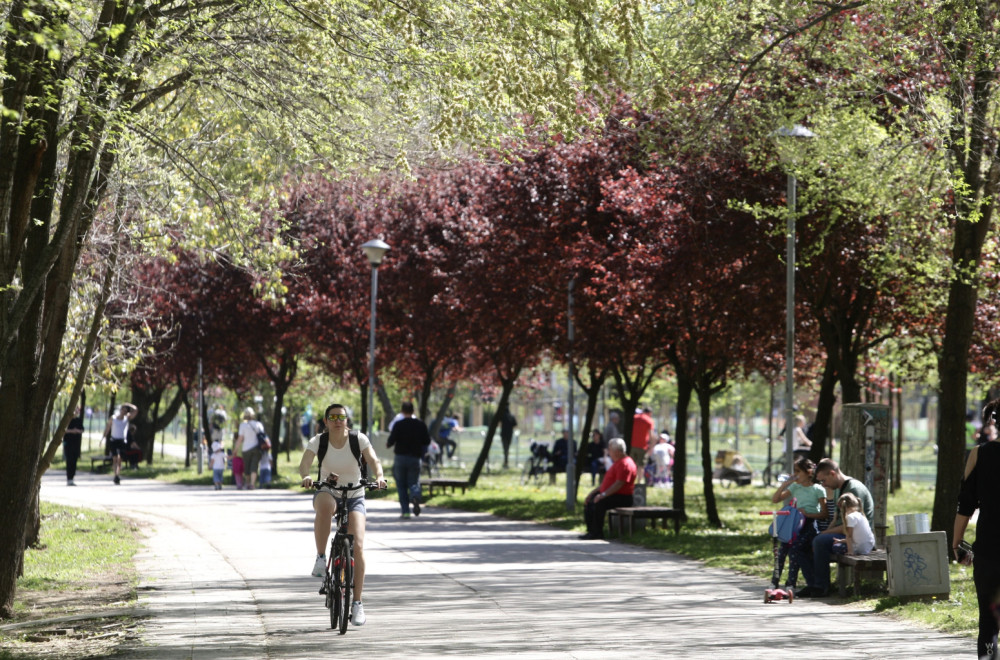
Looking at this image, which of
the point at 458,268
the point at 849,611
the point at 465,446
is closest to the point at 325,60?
the point at 849,611

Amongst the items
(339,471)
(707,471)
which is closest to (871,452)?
(707,471)

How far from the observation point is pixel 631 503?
65.5 feet

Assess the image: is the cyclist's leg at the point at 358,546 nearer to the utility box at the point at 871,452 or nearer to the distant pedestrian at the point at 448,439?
the utility box at the point at 871,452

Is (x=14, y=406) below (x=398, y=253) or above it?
below

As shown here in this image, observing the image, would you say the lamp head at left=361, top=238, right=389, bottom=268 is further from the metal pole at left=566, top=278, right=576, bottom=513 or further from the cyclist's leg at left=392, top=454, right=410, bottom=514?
the cyclist's leg at left=392, top=454, right=410, bottom=514

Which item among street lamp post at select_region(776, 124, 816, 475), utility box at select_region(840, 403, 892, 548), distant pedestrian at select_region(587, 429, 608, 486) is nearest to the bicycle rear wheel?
utility box at select_region(840, 403, 892, 548)

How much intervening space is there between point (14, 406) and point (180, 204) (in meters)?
6.12

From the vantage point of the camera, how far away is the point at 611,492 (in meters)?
19.4

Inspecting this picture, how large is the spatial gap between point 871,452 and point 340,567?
749 centimetres

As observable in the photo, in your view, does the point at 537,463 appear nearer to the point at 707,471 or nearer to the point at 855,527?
the point at 707,471

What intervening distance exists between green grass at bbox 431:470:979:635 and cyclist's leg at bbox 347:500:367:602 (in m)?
4.50

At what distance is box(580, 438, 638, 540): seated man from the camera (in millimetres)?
19438

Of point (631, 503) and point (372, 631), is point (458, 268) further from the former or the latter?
point (372, 631)

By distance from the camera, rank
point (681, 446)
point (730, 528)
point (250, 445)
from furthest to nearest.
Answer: point (250, 445)
point (681, 446)
point (730, 528)
